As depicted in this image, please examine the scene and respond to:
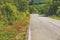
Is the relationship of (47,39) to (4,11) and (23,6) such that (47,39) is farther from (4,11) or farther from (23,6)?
(23,6)

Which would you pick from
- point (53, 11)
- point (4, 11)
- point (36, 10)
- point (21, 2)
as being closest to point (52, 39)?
point (4, 11)

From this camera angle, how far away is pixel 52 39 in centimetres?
1483

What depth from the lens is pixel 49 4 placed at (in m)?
92.3

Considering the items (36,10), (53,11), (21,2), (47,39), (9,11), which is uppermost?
(47,39)

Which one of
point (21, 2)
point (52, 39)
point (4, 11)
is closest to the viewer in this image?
point (52, 39)

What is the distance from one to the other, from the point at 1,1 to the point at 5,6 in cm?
382

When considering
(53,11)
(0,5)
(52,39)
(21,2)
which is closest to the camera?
(52,39)

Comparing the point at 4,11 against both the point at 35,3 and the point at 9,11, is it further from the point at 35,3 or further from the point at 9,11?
the point at 35,3

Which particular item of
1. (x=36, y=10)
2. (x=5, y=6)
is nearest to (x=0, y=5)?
(x=5, y=6)

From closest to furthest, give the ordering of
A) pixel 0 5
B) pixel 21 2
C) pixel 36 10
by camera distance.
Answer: pixel 0 5, pixel 21 2, pixel 36 10

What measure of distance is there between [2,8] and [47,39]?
21.9m

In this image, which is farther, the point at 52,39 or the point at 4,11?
the point at 4,11

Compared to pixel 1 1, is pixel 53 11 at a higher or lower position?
lower

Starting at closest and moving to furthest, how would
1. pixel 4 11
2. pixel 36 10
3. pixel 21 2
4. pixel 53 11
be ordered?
1. pixel 4 11
2. pixel 21 2
3. pixel 53 11
4. pixel 36 10
